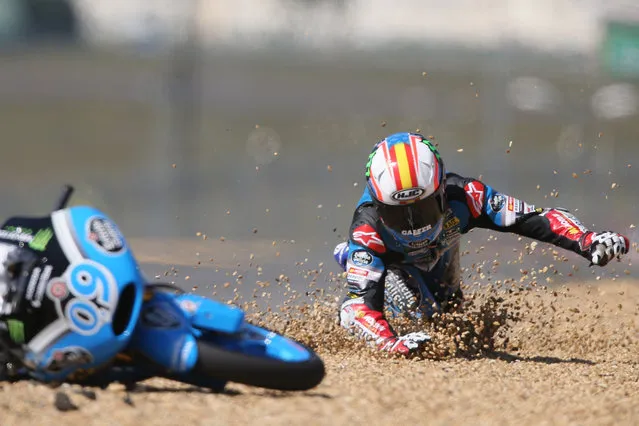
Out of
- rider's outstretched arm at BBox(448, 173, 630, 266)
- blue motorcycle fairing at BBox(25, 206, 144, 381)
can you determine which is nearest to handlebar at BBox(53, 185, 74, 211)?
blue motorcycle fairing at BBox(25, 206, 144, 381)

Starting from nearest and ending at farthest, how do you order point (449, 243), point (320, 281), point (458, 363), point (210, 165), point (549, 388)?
point (549, 388) → point (458, 363) → point (449, 243) → point (320, 281) → point (210, 165)

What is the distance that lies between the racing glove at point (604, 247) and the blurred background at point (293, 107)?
4.46 meters

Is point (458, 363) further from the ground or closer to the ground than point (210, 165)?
further from the ground

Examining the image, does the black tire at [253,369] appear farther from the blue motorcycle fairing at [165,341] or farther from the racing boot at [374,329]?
the racing boot at [374,329]

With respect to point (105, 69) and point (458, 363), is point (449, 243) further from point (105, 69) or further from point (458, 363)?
point (105, 69)

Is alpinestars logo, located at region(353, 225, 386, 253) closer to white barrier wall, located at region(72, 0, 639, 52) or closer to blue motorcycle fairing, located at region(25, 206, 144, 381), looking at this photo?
blue motorcycle fairing, located at region(25, 206, 144, 381)

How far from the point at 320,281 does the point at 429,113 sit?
55.4 ft

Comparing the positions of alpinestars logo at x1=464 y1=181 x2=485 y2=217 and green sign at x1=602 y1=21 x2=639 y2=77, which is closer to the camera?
alpinestars logo at x1=464 y1=181 x2=485 y2=217

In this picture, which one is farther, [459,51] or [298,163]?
[459,51]

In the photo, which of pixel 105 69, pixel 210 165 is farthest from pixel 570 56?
pixel 105 69

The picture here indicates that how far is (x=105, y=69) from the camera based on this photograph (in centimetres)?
2733

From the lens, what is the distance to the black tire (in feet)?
16.0

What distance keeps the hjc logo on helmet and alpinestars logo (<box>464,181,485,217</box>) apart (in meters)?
0.87

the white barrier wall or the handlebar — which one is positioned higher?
the handlebar
